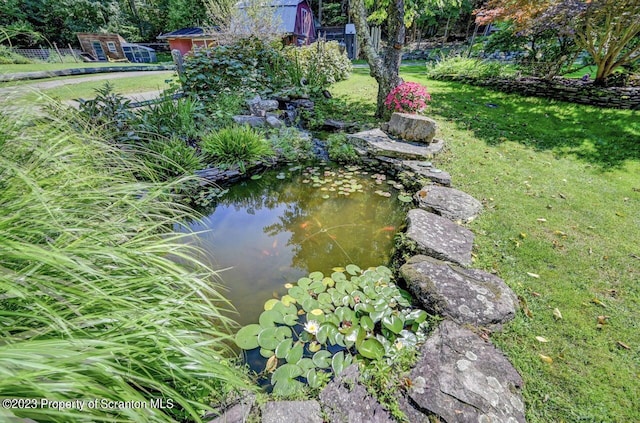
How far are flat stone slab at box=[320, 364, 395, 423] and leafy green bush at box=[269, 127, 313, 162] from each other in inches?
132

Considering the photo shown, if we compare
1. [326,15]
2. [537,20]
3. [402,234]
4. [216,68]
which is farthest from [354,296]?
[326,15]

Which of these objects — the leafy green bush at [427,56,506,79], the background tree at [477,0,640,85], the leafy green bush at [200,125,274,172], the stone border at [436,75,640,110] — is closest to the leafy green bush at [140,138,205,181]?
the leafy green bush at [200,125,274,172]

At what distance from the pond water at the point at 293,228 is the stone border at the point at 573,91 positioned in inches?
223

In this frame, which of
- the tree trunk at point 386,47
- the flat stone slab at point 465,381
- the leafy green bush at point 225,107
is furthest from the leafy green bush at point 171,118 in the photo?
the flat stone slab at point 465,381

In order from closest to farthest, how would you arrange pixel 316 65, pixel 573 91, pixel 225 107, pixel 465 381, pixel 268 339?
pixel 465 381
pixel 268 339
pixel 225 107
pixel 573 91
pixel 316 65

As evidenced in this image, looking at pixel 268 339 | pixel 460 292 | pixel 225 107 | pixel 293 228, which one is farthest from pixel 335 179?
pixel 225 107

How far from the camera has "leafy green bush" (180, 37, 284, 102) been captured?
17.1 feet

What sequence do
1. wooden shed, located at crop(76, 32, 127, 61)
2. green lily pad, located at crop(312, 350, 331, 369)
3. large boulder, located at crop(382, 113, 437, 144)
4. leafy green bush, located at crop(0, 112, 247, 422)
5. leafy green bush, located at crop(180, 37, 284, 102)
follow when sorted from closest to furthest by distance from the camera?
leafy green bush, located at crop(0, 112, 247, 422) < green lily pad, located at crop(312, 350, 331, 369) < large boulder, located at crop(382, 113, 437, 144) < leafy green bush, located at crop(180, 37, 284, 102) < wooden shed, located at crop(76, 32, 127, 61)

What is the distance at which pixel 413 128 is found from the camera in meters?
4.26

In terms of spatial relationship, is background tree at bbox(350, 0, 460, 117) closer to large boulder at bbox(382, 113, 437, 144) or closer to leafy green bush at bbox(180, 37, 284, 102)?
large boulder at bbox(382, 113, 437, 144)

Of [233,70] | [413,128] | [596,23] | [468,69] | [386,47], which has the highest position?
[596,23]

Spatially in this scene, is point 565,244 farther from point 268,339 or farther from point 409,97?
point 409,97

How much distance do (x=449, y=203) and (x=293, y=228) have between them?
1744 mm

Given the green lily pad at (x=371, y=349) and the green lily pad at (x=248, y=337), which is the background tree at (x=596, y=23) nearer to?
the green lily pad at (x=371, y=349)
